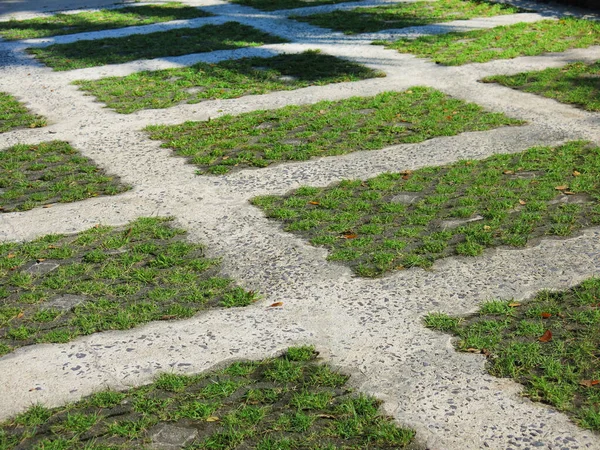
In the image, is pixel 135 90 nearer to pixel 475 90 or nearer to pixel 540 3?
pixel 475 90

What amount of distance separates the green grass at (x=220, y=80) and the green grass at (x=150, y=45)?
1.01 m

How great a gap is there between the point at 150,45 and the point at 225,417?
889 cm

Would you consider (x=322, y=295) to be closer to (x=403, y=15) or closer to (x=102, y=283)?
(x=102, y=283)

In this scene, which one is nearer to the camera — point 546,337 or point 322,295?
point 546,337

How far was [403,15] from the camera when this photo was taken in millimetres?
12867

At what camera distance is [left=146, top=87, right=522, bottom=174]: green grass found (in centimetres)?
679

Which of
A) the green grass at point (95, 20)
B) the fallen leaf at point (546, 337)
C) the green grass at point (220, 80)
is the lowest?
the fallen leaf at point (546, 337)

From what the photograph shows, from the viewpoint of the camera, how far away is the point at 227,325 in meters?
4.11

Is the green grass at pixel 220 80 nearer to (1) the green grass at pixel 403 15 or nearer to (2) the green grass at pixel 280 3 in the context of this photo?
(1) the green grass at pixel 403 15

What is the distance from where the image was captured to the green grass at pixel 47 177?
6.01m

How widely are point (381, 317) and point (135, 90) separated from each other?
18.9 ft

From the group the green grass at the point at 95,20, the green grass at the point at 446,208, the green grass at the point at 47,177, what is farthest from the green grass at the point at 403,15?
the green grass at the point at 446,208

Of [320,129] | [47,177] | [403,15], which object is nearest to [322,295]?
[47,177]

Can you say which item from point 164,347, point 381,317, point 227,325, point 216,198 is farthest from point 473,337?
point 216,198
